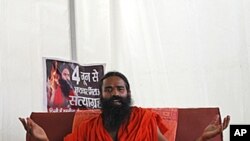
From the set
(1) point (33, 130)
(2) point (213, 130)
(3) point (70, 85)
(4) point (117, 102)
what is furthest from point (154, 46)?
(1) point (33, 130)

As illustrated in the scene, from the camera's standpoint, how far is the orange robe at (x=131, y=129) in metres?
2.29

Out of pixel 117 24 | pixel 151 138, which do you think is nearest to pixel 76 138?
pixel 151 138

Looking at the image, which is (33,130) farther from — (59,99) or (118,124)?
(59,99)

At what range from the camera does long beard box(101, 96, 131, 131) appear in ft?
7.81

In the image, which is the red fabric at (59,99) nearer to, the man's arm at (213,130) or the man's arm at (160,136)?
the man's arm at (160,136)

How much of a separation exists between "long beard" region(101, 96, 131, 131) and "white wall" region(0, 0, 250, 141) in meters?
0.59

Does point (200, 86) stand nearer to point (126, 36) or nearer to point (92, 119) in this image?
point (126, 36)

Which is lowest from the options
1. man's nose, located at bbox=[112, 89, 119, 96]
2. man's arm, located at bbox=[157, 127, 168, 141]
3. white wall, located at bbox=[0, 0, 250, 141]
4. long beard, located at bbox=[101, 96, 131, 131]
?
man's arm, located at bbox=[157, 127, 168, 141]

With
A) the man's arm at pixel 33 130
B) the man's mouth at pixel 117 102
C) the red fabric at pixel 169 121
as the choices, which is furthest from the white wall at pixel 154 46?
the red fabric at pixel 169 121

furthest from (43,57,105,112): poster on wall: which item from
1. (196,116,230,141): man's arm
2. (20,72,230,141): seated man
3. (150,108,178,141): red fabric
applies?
(196,116,230,141): man's arm

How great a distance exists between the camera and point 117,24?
3.37 m

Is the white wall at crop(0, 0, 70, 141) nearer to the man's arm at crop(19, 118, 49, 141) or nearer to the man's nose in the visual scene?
the man's arm at crop(19, 118, 49, 141)

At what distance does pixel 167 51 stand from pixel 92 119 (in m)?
0.97

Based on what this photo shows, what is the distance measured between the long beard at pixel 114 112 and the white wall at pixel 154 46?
1.94 feet
